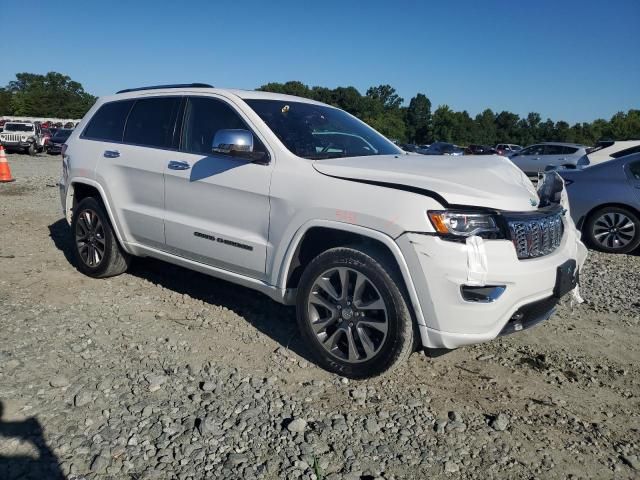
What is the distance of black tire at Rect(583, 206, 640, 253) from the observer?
6.86m

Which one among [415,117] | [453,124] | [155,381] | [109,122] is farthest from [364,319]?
[415,117]

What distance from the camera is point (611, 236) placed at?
6992mm

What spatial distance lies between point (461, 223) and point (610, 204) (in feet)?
16.7

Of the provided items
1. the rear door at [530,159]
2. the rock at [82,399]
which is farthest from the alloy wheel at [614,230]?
the rear door at [530,159]

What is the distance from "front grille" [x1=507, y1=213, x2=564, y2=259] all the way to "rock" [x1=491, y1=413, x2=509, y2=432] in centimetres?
91

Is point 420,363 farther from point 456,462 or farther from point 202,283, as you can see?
point 202,283

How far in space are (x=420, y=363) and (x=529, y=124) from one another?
12486 cm

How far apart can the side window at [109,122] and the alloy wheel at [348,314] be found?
2712mm

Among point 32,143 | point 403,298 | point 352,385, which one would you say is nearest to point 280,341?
point 352,385

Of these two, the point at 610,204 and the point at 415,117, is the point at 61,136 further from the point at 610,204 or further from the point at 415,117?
the point at 415,117

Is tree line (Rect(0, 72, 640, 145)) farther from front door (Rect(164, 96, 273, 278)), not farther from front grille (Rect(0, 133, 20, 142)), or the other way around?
front door (Rect(164, 96, 273, 278))

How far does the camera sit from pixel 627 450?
2.66 metres

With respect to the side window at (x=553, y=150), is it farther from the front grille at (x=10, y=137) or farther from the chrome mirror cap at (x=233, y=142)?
the front grille at (x=10, y=137)

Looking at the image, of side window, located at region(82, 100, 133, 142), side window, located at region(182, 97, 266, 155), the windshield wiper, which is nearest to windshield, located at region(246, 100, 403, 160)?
the windshield wiper
